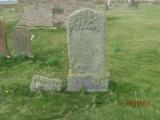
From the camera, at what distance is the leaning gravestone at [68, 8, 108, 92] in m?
8.98

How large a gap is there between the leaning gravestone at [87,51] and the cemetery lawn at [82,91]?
0.91 ft

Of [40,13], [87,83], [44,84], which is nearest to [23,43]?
[44,84]

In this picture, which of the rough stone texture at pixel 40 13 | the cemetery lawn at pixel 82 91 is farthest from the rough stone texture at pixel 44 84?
the rough stone texture at pixel 40 13

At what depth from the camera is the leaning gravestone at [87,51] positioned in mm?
8984

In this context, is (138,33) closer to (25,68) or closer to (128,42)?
(128,42)

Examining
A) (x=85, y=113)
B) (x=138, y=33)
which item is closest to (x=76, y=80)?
(x=85, y=113)

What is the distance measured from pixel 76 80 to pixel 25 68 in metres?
2.74

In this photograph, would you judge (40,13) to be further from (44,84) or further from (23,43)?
(44,84)

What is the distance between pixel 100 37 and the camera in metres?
9.12

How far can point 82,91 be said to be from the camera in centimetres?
928

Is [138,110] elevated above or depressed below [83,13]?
below

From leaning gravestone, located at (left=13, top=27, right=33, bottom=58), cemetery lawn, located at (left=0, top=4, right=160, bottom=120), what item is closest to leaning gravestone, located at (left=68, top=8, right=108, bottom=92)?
cemetery lawn, located at (left=0, top=4, right=160, bottom=120)

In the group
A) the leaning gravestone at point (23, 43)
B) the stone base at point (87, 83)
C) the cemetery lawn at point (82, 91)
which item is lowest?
the cemetery lawn at point (82, 91)

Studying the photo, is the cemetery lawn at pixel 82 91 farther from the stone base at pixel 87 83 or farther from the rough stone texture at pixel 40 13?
the rough stone texture at pixel 40 13
